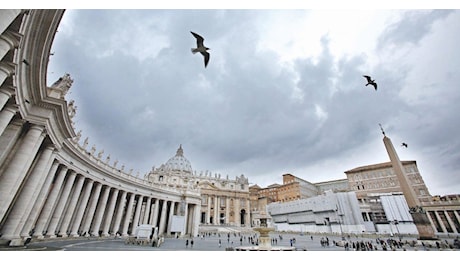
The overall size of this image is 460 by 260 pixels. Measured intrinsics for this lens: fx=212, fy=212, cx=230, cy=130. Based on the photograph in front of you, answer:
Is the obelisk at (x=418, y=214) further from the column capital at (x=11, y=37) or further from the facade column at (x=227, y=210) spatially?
the facade column at (x=227, y=210)

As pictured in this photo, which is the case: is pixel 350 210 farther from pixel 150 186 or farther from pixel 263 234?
pixel 150 186

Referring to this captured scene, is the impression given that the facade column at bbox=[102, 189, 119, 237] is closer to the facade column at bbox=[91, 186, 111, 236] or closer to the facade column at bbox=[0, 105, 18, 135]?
the facade column at bbox=[91, 186, 111, 236]

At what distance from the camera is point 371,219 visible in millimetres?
42469

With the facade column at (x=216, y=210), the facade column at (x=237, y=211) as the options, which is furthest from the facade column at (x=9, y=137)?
the facade column at (x=237, y=211)

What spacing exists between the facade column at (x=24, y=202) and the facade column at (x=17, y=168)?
1.96 metres

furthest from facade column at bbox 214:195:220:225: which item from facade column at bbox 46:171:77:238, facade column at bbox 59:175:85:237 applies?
facade column at bbox 46:171:77:238

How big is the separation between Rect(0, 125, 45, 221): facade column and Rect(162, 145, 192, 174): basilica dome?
261 feet

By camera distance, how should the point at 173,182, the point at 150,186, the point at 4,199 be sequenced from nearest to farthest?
the point at 4,199 → the point at 150,186 → the point at 173,182

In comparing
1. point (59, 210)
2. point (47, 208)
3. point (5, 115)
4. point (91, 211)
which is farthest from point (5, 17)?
point (91, 211)

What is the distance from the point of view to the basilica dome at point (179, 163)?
91.3m

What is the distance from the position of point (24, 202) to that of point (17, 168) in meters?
3.30

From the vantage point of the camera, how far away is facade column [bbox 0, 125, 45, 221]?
1053 cm
